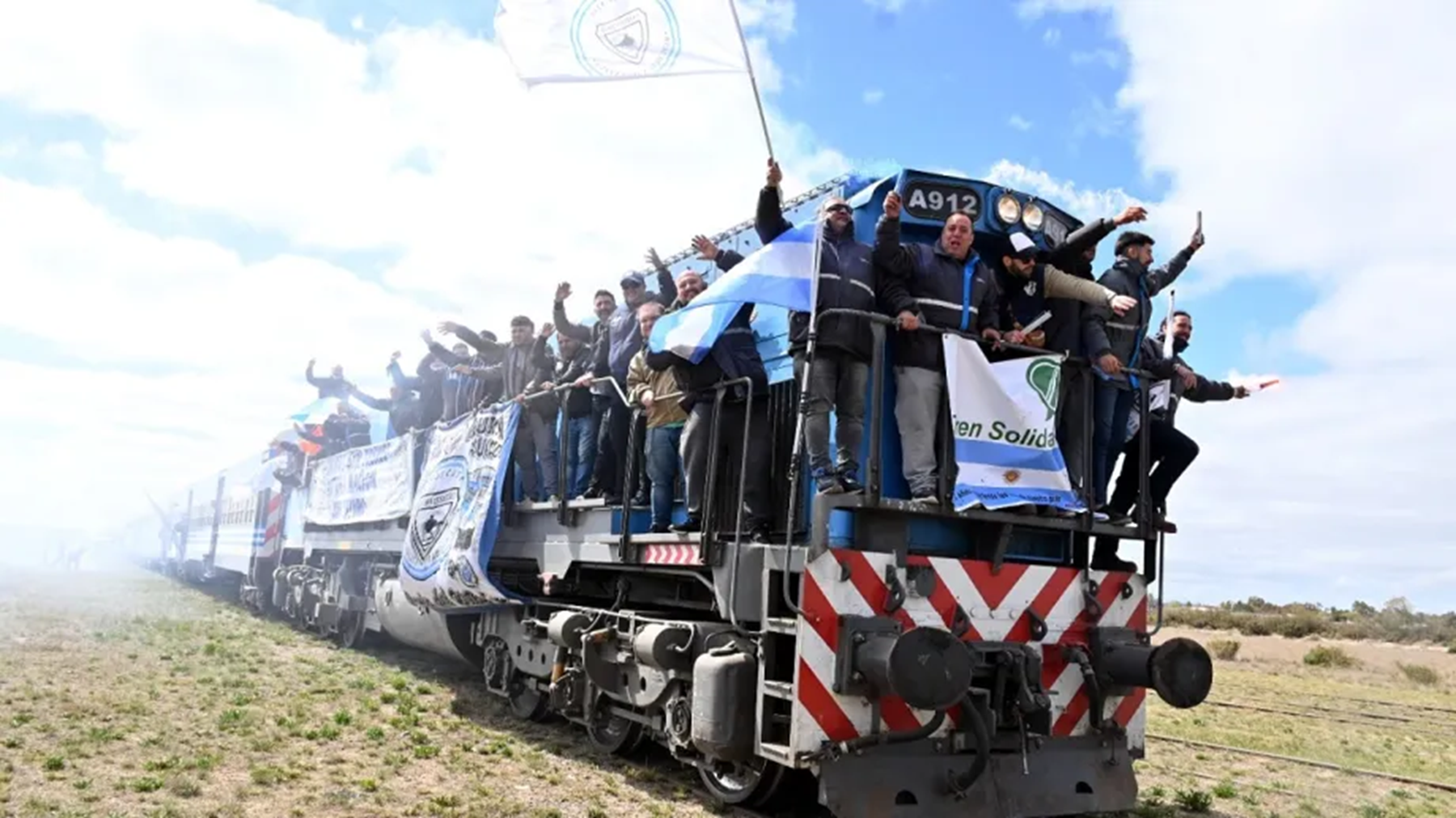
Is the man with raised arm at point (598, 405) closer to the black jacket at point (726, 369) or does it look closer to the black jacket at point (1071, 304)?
the black jacket at point (726, 369)

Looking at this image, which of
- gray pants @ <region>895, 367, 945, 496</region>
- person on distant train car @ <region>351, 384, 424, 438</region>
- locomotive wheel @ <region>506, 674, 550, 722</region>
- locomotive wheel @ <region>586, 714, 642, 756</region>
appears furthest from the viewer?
person on distant train car @ <region>351, 384, 424, 438</region>

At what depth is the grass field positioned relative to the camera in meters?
6.31

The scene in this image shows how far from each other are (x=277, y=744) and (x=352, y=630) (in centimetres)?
650

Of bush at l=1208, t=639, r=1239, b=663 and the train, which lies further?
bush at l=1208, t=639, r=1239, b=663

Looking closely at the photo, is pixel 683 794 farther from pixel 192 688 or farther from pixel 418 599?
pixel 192 688

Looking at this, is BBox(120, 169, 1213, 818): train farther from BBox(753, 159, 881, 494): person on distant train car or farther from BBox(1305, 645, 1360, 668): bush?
BBox(1305, 645, 1360, 668): bush

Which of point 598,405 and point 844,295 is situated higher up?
point 844,295

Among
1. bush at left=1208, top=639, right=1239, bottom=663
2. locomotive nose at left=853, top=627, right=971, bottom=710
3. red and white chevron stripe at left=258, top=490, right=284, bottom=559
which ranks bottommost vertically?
bush at left=1208, top=639, right=1239, bottom=663

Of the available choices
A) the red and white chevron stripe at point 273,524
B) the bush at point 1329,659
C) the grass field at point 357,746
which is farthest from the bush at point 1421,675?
the red and white chevron stripe at point 273,524

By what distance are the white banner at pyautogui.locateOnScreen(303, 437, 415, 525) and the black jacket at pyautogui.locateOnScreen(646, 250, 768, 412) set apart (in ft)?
19.0

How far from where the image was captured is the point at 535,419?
922 cm

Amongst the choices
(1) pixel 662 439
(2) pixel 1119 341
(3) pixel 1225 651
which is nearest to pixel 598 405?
(1) pixel 662 439

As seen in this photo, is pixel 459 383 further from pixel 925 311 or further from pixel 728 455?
pixel 925 311

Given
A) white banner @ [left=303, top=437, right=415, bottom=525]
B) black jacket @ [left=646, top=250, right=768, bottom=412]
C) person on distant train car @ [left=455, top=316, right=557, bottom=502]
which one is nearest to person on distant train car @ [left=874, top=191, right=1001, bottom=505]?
black jacket @ [left=646, top=250, right=768, bottom=412]
